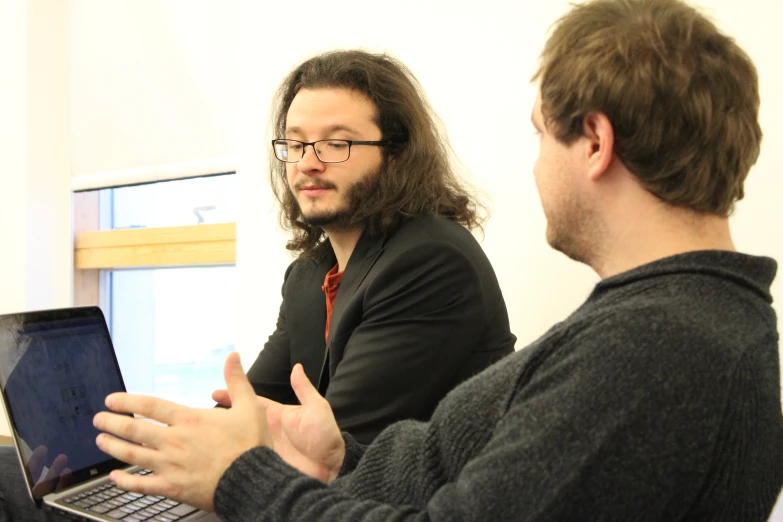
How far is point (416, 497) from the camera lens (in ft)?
2.72

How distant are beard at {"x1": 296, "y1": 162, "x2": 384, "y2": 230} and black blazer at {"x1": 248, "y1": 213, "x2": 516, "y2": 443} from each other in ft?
0.19

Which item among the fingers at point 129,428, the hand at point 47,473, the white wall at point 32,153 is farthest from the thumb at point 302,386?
the white wall at point 32,153

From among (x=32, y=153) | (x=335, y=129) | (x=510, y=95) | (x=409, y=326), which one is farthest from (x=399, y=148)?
(x=32, y=153)

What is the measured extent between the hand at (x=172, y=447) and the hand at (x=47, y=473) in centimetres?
21

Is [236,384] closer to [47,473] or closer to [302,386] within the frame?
[302,386]

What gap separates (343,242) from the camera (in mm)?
1678

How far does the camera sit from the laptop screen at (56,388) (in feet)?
3.15

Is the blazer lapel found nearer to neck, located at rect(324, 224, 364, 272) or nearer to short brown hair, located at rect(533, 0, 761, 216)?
neck, located at rect(324, 224, 364, 272)

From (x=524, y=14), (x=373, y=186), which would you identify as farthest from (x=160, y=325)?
(x=524, y=14)

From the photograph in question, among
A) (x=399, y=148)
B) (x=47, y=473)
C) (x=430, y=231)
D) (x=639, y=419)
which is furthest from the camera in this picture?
(x=399, y=148)

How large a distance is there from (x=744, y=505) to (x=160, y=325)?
2.42 m

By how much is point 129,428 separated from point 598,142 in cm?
58

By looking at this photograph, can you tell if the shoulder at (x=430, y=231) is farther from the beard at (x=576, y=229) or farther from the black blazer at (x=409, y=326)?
the beard at (x=576, y=229)

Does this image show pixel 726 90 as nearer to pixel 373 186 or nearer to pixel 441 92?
pixel 373 186
